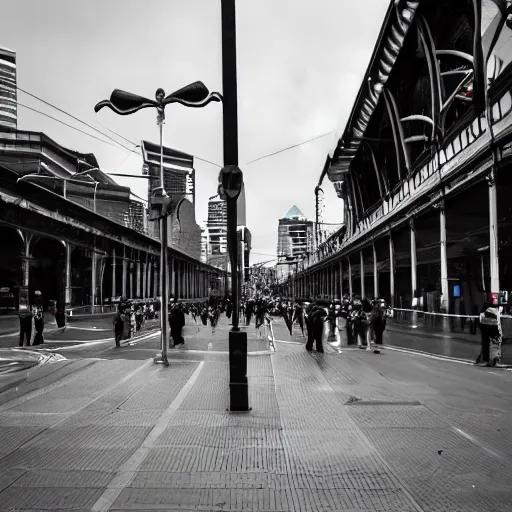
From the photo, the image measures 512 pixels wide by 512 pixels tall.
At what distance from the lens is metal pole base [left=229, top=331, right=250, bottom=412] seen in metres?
7.97

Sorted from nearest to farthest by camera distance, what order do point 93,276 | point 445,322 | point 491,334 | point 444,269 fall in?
1. point 491,334
2. point 445,322
3. point 444,269
4. point 93,276

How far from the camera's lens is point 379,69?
88.8 feet

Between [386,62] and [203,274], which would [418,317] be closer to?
[386,62]

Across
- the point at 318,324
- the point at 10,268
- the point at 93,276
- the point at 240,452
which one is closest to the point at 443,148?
the point at 318,324

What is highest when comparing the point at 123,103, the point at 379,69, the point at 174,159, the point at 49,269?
the point at 174,159

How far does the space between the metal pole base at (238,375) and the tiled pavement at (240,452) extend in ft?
0.72

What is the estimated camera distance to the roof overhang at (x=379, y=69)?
869 inches

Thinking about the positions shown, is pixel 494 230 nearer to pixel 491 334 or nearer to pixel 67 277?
pixel 491 334

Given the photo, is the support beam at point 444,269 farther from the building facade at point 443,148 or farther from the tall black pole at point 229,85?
the tall black pole at point 229,85

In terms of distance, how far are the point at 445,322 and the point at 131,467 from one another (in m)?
12.5

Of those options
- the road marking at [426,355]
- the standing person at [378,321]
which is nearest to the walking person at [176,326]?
the standing person at [378,321]

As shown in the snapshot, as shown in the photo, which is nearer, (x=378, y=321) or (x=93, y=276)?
(x=378, y=321)

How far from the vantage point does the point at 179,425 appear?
718 centimetres

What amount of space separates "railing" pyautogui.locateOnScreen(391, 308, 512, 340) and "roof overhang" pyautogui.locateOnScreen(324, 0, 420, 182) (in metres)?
11.7
